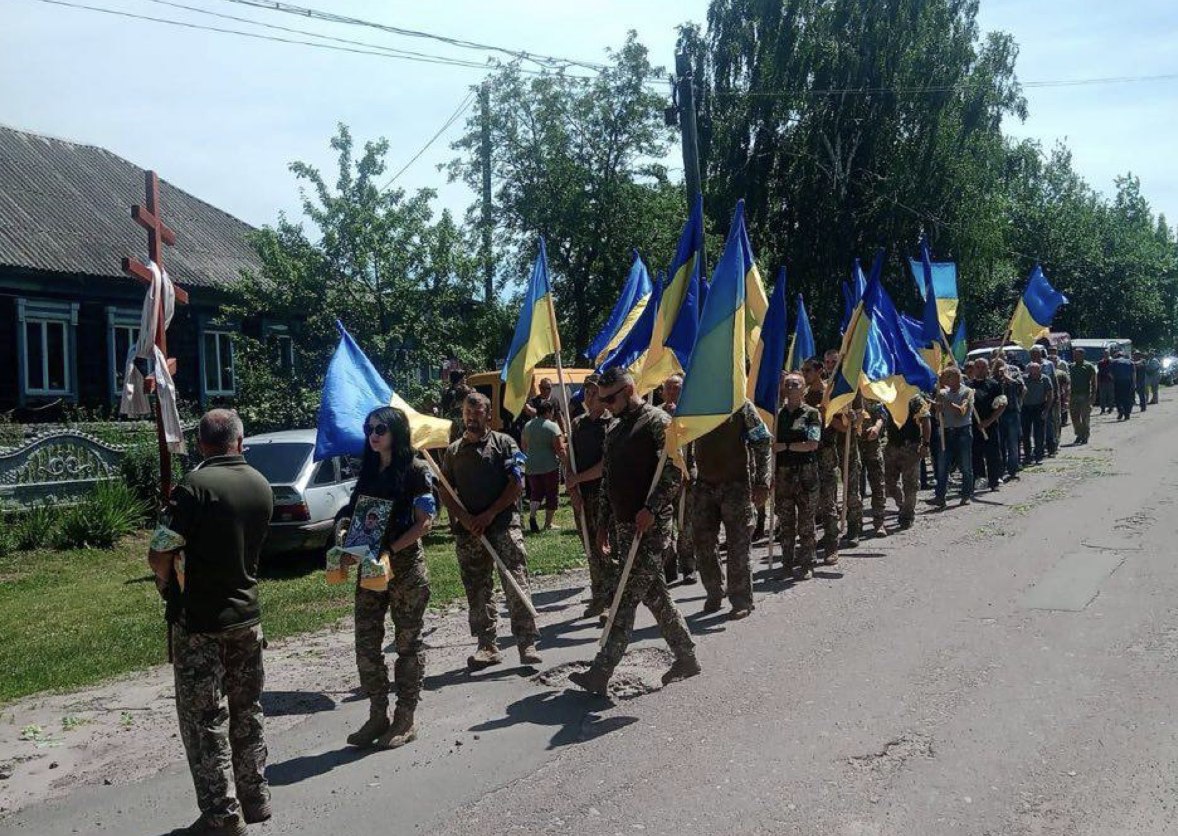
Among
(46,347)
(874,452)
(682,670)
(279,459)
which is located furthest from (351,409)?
(46,347)

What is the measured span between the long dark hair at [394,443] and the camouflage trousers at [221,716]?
4.06ft

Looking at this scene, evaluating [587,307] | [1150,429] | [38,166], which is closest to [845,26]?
[587,307]

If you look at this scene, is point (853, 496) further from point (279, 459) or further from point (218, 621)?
point (218, 621)

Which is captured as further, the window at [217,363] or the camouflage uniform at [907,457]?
the window at [217,363]

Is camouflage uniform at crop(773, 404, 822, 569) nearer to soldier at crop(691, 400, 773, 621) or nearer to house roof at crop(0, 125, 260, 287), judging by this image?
soldier at crop(691, 400, 773, 621)

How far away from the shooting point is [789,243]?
105 feet

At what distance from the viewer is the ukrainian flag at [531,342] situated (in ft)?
30.5

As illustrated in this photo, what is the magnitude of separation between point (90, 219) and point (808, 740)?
69.7 ft

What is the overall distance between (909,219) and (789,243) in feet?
11.6

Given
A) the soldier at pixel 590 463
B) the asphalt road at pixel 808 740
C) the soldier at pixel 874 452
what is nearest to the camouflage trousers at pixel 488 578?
the asphalt road at pixel 808 740

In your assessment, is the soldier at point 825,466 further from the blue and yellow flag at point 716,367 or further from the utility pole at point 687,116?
the utility pole at point 687,116

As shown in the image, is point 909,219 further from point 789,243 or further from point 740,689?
point 740,689

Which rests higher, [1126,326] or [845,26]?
[845,26]

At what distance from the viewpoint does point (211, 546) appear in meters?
4.88
